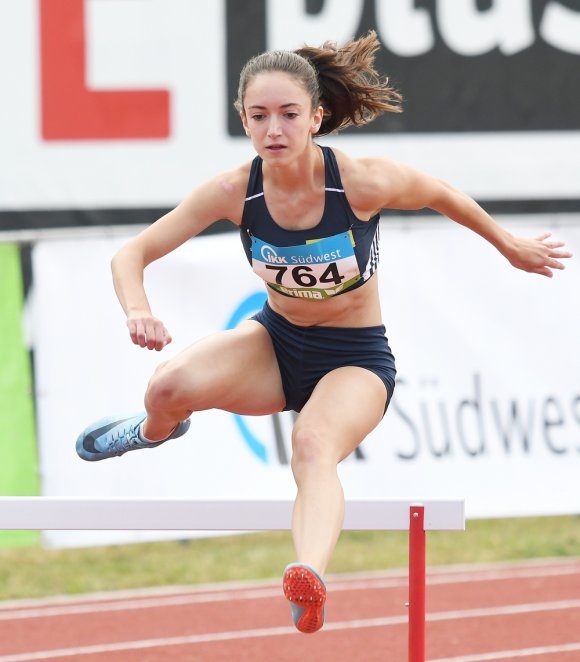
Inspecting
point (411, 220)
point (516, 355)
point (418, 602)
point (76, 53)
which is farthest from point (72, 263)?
point (418, 602)

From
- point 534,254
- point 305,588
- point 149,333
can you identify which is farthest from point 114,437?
point 534,254

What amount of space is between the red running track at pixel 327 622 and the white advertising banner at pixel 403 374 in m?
0.43

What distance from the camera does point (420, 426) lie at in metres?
6.54

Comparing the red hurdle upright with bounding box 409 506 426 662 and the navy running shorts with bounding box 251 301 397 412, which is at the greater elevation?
the navy running shorts with bounding box 251 301 397 412

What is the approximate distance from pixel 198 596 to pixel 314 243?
144 inches

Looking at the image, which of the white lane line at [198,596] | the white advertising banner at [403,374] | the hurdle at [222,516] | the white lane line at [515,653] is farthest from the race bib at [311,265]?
the white lane line at [198,596]

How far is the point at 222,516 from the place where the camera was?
3.61 metres

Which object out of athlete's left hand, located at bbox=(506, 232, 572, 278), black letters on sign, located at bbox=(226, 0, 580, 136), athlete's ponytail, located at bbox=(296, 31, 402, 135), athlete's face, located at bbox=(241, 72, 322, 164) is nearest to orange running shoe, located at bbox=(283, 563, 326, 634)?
athlete's face, located at bbox=(241, 72, 322, 164)

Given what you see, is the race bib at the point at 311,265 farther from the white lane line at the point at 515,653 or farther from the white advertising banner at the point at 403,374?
the white advertising banner at the point at 403,374

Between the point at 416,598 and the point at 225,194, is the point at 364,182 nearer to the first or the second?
the point at 225,194

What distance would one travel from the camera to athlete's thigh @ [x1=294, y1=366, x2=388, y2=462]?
11.2ft

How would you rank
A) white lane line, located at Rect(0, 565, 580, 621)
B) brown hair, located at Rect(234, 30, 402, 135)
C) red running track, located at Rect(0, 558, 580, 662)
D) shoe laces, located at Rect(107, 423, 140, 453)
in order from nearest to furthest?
brown hair, located at Rect(234, 30, 402, 135) < shoe laces, located at Rect(107, 423, 140, 453) < red running track, located at Rect(0, 558, 580, 662) < white lane line, located at Rect(0, 565, 580, 621)

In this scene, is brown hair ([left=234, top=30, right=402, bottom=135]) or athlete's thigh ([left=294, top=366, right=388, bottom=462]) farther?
brown hair ([left=234, top=30, right=402, bottom=135])

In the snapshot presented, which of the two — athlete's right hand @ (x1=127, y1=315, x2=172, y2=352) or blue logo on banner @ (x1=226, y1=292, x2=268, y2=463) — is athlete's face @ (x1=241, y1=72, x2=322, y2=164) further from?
blue logo on banner @ (x1=226, y1=292, x2=268, y2=463)
